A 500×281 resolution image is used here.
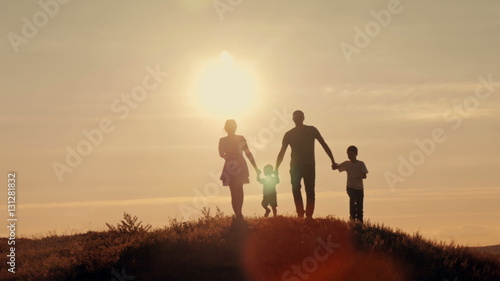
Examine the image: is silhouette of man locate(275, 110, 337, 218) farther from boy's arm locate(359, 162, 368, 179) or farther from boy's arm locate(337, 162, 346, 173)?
boy's arm locate(359, 162, 368, 179)

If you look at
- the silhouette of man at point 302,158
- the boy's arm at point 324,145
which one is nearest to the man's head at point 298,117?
the silhouette of man at point 302,158

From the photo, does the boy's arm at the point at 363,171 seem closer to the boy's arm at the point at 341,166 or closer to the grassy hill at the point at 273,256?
the boy's arm at the point at 341,166

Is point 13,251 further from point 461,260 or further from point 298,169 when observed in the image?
point 461,260

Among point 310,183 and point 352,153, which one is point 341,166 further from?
point 310,183

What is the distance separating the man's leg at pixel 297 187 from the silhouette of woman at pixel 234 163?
1.52m

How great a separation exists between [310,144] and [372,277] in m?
5.30

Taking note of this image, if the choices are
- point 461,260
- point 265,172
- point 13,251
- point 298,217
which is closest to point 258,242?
point 298,217

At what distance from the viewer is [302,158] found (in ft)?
65.5

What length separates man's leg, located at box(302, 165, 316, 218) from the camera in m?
19.9

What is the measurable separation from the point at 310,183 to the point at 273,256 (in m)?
3.67

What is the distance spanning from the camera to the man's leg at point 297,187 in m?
20.0

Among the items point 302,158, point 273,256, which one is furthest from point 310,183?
point 273,256

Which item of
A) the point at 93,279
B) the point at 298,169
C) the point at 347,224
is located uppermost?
the point at 298,169

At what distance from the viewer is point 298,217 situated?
2014 centimetres
